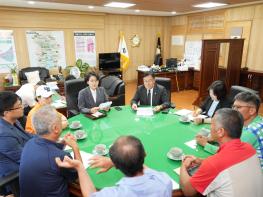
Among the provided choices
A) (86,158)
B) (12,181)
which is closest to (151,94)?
(86,158)

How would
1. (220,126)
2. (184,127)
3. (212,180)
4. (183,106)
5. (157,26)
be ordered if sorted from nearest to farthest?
(212,180), (220,126), (184,127), (183,106), (157,26)

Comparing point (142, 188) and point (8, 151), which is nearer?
point (142, 188)

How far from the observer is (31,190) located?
1338 millimetres

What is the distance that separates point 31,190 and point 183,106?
468cm

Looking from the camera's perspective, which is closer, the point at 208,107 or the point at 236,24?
the point at 208,107

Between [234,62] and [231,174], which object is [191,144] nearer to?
[231,174]

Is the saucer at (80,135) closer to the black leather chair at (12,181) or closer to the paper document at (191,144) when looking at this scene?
the black leather chair at (12,181)

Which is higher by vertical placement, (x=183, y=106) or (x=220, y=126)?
(x=220, y=126)

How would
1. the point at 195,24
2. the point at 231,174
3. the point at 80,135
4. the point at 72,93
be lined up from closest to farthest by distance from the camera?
1. the point at 231,174
2. the point at 80,135
3. the point at 72,93
4. the point at 195,24

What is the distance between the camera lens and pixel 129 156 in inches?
41.0

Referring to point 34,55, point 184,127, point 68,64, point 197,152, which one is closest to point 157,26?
point 68,64

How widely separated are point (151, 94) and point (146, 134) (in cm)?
119

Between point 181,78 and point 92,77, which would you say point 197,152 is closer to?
point 92,77

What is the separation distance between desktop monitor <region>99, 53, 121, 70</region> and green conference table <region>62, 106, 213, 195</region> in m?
4.53
